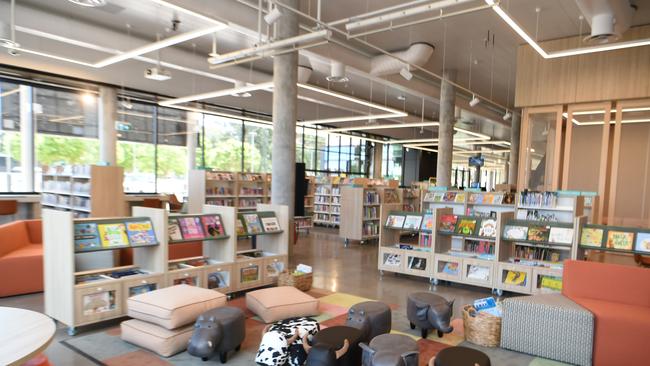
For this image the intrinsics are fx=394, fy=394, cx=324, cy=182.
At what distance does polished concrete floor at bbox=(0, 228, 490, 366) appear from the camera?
389 centimetres

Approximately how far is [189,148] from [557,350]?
42.5 feet

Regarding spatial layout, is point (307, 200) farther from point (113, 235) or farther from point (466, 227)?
point (113, 235)

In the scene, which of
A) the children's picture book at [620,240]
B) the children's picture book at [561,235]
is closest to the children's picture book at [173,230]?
the children's picture book at [561,235]

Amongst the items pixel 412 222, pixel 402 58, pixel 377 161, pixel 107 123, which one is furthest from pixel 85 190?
pixel 377 161

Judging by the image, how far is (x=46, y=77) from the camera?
10.5 m

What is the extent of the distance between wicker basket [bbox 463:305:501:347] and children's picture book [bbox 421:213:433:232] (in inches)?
96.0

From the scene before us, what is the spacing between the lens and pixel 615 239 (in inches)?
200

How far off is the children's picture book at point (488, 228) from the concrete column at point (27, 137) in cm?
1134

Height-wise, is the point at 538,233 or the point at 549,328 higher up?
the point at 538,233

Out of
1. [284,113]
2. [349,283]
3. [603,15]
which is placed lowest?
[349,283]

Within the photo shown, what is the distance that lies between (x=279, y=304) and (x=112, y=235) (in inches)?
77.9

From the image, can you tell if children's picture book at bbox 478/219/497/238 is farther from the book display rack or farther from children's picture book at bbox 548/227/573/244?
the book display rack

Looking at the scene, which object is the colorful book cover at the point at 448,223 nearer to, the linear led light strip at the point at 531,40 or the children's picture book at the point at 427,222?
the children's picture book at the point at 427,222

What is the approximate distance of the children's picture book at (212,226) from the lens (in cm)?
514
